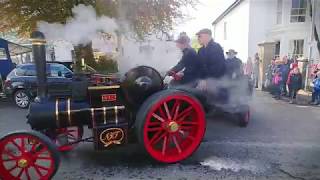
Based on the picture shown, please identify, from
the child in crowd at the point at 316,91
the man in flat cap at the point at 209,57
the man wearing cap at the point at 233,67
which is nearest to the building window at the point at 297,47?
the child in crowd at the point at 316,91

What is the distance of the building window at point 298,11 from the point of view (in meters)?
13.9

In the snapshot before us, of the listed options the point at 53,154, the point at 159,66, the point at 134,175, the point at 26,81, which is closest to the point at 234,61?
the point at 159,66

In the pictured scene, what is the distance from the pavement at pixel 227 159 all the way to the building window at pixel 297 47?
1076cm

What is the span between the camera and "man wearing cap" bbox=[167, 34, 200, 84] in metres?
5.44

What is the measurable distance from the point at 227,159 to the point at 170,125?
96 cm

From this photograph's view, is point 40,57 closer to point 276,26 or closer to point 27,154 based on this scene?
point 27,154

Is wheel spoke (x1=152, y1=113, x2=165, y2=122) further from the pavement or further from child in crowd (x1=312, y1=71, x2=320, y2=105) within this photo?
child in crowd (x1=312, y1=71, x2=320, y2=105)

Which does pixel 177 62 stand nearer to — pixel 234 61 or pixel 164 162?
pixel 234 61

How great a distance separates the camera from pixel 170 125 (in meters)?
4.06

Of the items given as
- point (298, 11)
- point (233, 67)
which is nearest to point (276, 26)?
point (298, 11)

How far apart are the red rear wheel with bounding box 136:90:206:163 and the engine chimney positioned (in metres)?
1.11

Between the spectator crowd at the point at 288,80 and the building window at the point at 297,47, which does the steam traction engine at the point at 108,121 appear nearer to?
the spectator crowd at the point at 288,80

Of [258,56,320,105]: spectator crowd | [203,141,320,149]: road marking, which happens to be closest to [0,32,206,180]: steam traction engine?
[203,141,320,149]: road marking

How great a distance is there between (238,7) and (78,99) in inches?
608
